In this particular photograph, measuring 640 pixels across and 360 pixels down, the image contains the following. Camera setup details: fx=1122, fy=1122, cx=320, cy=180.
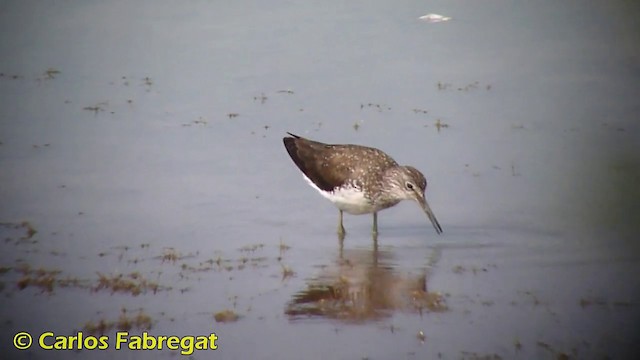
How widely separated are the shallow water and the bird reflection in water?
26 mm

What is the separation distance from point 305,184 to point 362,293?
3171 millimetres

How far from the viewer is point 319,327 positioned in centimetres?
855

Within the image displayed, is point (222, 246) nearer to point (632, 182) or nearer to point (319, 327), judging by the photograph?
point (319, 327)

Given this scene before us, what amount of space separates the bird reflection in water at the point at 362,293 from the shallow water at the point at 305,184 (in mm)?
26

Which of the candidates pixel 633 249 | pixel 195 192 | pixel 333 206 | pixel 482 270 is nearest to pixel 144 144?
pixel 195 192

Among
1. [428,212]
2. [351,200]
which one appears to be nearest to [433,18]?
[351,200]

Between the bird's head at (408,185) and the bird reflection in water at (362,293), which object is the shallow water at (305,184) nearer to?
the bird reflection in water at (362,293)

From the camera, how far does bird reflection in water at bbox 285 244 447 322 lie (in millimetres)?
8875

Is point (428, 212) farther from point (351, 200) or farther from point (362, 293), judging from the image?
point (362, 293)

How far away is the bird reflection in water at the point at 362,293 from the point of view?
29.1 ft

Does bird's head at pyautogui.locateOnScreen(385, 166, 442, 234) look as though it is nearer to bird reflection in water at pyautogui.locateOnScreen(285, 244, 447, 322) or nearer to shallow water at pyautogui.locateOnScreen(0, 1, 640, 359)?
shallow water at pyautogui.locateOnScreen(0, 1, 640, 359)

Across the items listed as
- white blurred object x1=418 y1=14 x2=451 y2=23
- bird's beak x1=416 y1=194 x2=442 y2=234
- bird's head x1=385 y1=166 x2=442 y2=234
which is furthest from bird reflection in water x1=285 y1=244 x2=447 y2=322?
white blurred object x1=418 y1=14 x2=451 y2=23

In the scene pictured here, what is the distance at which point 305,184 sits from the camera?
484 inches

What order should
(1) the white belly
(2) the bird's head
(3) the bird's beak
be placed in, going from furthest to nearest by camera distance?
(1) the white belly < (2) the bird's head < (3) the bird's beak
